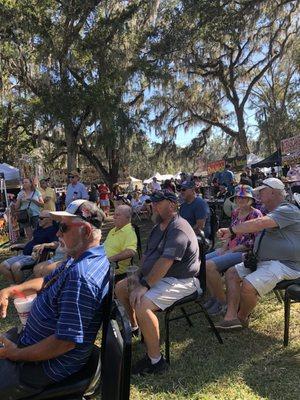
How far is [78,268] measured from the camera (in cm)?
222

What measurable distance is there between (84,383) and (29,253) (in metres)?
3.72

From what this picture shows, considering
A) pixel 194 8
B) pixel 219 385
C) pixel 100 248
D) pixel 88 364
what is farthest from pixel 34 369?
pixel 194 8

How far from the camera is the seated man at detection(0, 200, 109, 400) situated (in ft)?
7.02

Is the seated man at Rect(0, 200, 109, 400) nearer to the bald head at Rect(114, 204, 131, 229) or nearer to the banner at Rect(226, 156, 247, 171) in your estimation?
the bald head at Rect(114, 204, 131, 229)

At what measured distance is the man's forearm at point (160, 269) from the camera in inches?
139

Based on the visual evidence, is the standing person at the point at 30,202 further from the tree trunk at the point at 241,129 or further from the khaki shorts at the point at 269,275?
the tree trunk at the point at 241,129

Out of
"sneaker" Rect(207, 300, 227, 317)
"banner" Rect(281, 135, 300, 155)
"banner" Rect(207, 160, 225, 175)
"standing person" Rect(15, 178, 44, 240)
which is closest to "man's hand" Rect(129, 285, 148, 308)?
"sneaker" Rect(207, 300, 227, 317)

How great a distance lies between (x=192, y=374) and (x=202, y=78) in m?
23.5

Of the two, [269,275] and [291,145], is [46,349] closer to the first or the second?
[269,275]

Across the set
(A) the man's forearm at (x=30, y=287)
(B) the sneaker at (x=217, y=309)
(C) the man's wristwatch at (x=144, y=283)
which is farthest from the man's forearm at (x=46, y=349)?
(B) the sneaker at (x=217, y=309)

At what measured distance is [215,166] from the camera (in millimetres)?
22641

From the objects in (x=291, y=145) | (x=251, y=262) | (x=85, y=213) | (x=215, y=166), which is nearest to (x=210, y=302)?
(x=251, y=262)

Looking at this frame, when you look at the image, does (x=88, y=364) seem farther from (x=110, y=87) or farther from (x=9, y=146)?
(x=9, y=146)

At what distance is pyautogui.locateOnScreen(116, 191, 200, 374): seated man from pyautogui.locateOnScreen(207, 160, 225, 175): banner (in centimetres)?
1819
